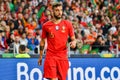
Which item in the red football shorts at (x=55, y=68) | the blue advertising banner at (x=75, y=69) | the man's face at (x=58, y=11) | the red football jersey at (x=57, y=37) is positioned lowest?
the blue advertising banner at (x=75, y=69)

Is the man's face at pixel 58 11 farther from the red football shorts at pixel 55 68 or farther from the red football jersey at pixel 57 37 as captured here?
the red football shorts at pixel 55 68

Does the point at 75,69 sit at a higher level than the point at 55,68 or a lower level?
lower

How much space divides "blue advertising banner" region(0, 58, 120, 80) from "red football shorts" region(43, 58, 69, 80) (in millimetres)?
3147

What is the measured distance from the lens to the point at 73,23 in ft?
64.3

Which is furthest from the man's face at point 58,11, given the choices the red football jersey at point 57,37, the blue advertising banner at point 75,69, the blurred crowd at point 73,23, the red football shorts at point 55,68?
the blurred crowd at point 73,23

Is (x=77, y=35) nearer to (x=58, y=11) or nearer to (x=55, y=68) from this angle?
(x=55, y=68)

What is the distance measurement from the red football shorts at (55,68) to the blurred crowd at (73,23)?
3.56 metres

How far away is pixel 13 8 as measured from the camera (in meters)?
19.3

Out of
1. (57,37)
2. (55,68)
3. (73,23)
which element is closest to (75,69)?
(55,68)

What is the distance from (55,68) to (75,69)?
13.3 feet

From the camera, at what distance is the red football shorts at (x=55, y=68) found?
35.0ft

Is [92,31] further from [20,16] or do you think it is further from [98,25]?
[20,16]

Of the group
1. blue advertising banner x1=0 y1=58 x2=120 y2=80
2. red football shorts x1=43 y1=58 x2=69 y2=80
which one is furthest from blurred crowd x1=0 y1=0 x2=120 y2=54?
red football shorts x1=43 y1=58 x2=69 y2=80

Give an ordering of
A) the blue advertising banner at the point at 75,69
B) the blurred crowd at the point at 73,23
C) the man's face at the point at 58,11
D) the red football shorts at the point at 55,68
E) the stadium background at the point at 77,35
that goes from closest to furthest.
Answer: the man's face at the point at 58,11
the red football shorts at the point at 55,68
the blue advertising banner at the point at 75,69
the stadium background at the point at 77,35
the blurred crowd at the point at 73,23
